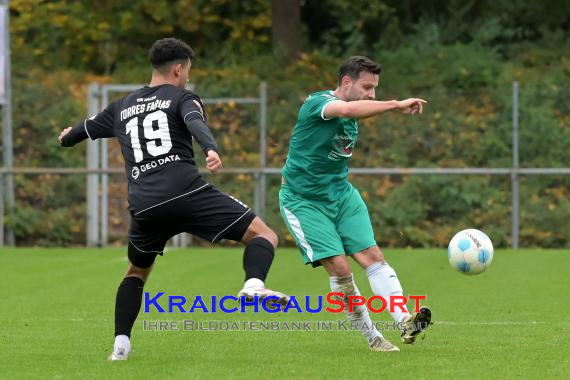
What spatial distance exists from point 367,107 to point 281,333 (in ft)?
8.00

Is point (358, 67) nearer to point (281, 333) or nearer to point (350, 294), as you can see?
point (350, 294)

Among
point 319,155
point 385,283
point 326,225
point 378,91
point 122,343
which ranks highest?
point 378,91

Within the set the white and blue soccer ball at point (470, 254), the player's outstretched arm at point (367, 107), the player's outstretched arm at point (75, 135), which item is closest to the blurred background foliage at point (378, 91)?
the white and blue soccer ball at point (470, 254)

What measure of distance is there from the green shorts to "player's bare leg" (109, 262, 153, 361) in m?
1.07

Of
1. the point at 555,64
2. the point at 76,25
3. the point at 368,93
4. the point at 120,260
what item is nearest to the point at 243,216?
the point at 368,93

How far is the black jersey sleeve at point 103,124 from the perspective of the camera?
25.8 ft

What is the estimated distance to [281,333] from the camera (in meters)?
9.17

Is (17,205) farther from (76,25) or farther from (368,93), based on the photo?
(368,93)

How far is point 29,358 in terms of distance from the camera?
7867 millimetres

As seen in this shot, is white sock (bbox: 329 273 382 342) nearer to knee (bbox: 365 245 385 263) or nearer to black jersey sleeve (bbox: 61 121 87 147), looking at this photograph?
knee (bbox: 365 245 385 263)

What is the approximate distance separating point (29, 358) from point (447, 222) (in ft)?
43.4

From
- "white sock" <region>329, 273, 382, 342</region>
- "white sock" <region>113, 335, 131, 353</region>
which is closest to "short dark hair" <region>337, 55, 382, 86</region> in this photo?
"white sock" <region>329, 273, 382, 342</region>

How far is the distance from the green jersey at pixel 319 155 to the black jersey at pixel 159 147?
0.94 m

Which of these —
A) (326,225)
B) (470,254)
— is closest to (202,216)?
(326,225)
